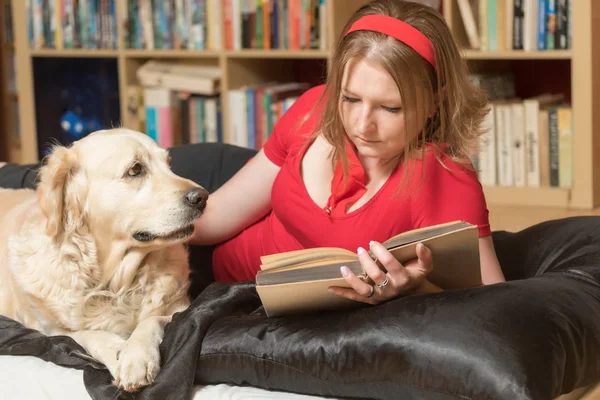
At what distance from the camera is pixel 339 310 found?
1.48 metres

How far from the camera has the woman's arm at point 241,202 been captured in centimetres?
198

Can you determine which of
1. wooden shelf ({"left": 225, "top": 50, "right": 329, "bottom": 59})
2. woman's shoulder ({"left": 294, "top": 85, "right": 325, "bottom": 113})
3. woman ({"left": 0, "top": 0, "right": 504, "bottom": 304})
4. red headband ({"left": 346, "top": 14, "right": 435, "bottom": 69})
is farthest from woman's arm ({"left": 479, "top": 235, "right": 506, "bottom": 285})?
wooden shelf ({"left": 225, "top": 50, "right": 329, "bottom": 59})

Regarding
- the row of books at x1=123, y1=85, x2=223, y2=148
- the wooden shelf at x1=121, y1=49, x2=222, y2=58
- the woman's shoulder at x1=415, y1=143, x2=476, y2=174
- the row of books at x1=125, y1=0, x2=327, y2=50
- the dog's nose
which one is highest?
the row of books at x1=125, y1=0, x2=327, y2=50

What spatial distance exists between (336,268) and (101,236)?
552 millimetres

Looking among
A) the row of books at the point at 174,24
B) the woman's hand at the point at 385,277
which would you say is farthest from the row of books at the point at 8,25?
the woman's hand at the point at 385,277

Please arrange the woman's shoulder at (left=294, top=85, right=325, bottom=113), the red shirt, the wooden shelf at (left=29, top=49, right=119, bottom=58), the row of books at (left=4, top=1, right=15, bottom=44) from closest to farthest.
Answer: the red shirt < the woman's shoulder at (left=294, top=85, right=325, bottom=113) < the wooden shelf at (left=29, top=49, right=119, bottom=58) < the row of books at (left=4, top=1, right=15, bottom=44)

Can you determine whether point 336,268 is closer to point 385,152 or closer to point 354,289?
point 354,289

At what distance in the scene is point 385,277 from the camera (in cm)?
140

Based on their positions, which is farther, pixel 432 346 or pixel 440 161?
pixel 440 161

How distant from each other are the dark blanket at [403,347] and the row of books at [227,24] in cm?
200

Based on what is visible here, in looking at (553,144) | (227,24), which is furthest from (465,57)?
(227,24)

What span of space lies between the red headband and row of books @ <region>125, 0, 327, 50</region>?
1809 mm

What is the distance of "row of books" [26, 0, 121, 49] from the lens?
12.7ft

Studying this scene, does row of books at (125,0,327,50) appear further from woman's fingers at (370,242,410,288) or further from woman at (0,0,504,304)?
woman's fingers at (370,242,410,288)
